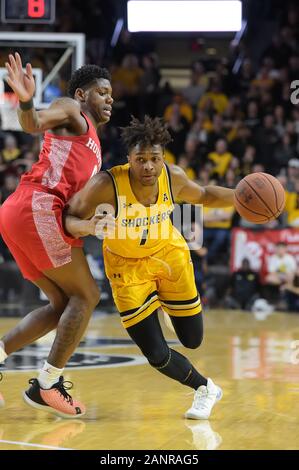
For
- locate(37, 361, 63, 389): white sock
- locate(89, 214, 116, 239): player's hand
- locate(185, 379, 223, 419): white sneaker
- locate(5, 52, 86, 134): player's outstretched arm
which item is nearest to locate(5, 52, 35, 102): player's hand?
locate(5, 52, 86, 134): player's outstretched arm

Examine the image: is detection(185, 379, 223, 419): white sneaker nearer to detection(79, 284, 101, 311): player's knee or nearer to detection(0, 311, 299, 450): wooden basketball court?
detection(0, 311, 299, 450): wooden basketball court

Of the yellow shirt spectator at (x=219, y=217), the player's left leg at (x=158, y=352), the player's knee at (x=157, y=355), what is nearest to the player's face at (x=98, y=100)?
the player's left leg at (x=158, y=352)

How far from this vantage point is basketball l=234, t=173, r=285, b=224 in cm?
494

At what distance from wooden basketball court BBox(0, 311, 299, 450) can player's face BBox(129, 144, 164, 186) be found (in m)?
1.32

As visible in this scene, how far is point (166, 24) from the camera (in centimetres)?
1269

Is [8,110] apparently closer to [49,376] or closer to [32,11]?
[32,11]

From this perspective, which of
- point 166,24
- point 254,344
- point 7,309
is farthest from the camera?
point 166,24

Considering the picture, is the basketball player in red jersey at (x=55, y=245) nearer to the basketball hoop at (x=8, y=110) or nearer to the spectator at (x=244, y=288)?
the basketball hoop at (x=8, y=110)

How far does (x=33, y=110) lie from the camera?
181 inches

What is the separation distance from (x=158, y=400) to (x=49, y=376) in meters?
0.80

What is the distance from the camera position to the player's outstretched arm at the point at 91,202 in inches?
187
